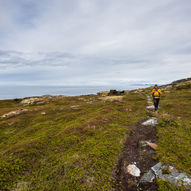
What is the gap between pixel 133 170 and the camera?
25.5 feet

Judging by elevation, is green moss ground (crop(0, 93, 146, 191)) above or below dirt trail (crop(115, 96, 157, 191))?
above

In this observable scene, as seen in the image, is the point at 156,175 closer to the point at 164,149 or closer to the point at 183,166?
the point at 183,166

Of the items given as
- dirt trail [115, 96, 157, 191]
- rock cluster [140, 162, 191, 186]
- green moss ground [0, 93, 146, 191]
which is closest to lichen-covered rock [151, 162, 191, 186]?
rock cluster [140, 162, 191, 186]

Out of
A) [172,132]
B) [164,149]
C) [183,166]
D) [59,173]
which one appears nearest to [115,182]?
[59,173]

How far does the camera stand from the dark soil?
6.54 metres

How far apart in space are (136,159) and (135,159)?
0.27 feet

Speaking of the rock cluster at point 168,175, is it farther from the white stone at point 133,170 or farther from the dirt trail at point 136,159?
the white stone at point 133,170

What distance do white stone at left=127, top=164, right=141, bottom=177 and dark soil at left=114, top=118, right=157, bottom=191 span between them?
0.78 feet

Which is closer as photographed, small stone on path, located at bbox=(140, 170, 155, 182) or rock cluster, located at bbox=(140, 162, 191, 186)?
rock cluster, located at bbox=(140, 162, 191, 186)

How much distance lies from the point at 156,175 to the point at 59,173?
641 centimetres

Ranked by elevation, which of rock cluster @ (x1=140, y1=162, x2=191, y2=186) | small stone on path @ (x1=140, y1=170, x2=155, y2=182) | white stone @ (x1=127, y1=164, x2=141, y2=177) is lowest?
white stone @ (x1=127, y1=164, x2=141, y2=177)

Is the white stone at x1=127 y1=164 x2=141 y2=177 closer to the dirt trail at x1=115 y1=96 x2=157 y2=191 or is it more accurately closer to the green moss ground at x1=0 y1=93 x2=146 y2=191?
the dirt trail at x1=115 y1=96 x2=157 y2=191

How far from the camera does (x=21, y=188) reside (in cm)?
662

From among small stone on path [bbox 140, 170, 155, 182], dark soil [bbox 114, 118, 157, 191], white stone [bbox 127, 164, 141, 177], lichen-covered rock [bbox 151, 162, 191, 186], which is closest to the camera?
lichen-covered rock [bbox 151, 162, 191, 186]
